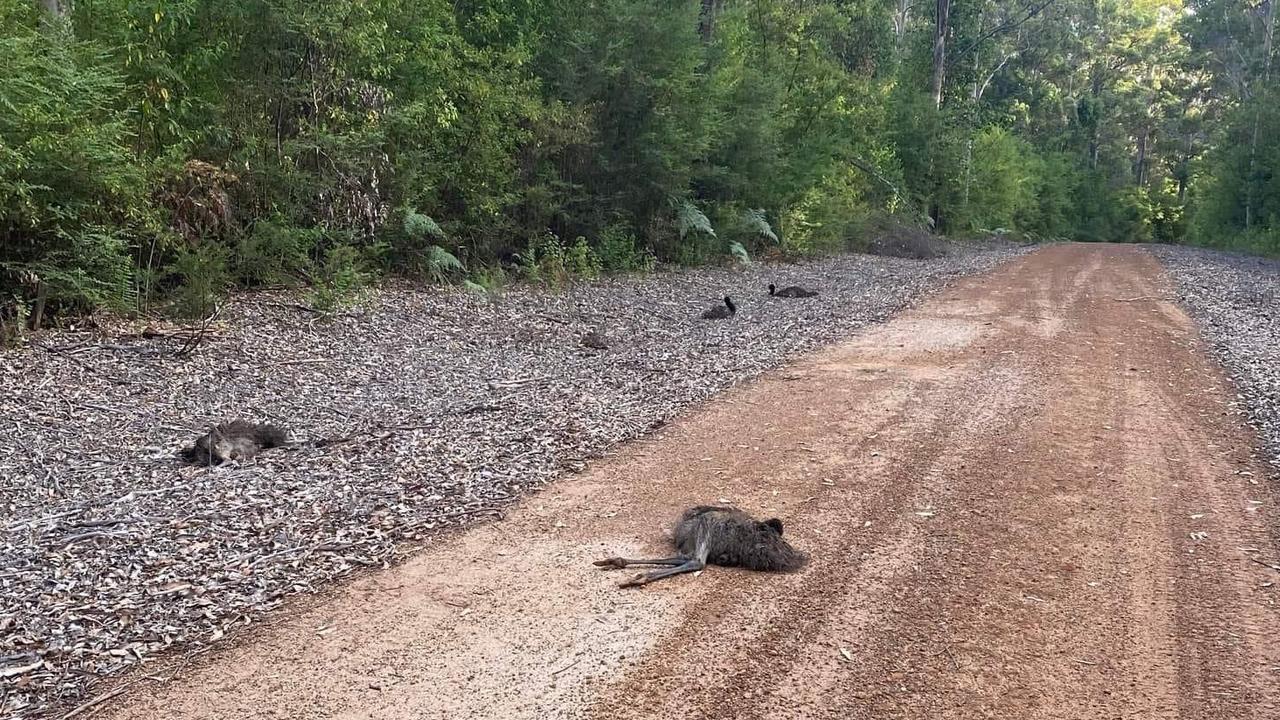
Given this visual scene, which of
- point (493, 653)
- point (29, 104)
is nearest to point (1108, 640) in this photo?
point (493, 653)

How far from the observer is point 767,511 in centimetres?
508

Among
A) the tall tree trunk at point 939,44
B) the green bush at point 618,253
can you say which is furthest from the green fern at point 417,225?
the tall tree trunk at point 939,44

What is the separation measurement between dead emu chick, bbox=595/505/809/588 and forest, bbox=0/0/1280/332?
20.8 feet

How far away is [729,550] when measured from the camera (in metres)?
4.35

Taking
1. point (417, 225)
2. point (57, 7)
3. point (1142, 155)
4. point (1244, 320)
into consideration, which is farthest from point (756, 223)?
point (1142, 155)

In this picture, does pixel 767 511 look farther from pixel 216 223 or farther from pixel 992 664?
pixel 216 223

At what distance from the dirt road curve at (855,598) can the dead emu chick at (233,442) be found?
2129 millimetres

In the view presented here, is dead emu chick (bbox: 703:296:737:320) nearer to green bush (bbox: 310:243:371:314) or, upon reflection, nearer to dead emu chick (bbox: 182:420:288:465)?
green bush (bbox: 310:243:371:314)

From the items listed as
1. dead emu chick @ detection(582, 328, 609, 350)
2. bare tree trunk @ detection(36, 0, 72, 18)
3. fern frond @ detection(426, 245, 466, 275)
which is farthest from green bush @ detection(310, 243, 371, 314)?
bare tree trunk @ detection(36, 0, 72, 18)

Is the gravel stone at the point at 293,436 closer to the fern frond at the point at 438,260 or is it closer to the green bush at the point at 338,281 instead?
the green bush at the point at 338,281

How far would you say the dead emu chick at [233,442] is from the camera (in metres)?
5.88

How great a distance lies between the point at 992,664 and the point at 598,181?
14.0 metres

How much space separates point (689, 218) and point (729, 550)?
13.6 metres

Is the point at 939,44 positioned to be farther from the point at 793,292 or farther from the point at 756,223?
the point at 793,292
